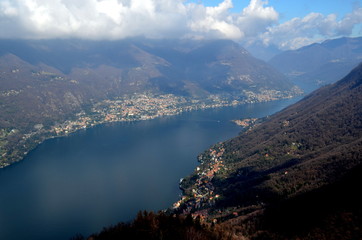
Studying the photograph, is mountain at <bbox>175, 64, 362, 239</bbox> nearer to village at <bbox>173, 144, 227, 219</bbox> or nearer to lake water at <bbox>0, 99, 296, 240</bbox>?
village at <bbox>173, 144, 227, 219</bbox>

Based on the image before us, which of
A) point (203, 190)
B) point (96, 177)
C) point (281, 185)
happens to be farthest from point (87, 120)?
point (281, 185)

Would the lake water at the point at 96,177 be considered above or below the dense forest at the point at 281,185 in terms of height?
above

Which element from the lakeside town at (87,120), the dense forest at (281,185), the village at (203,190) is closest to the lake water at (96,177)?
the village at (203,190)

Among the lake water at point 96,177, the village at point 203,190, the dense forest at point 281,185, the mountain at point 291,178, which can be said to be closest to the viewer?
the dense forest at point 281,185

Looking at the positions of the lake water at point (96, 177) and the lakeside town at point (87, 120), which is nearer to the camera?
the lake water at point (96, 177)

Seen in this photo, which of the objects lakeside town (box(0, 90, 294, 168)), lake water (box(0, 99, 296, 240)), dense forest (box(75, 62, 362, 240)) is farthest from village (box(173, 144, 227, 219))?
lakeside town (box(0, 90, 294, 168))

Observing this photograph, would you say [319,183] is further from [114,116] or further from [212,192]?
[114,116]

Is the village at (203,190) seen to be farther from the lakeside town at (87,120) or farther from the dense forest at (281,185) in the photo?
the lakeside town at (87,120)
